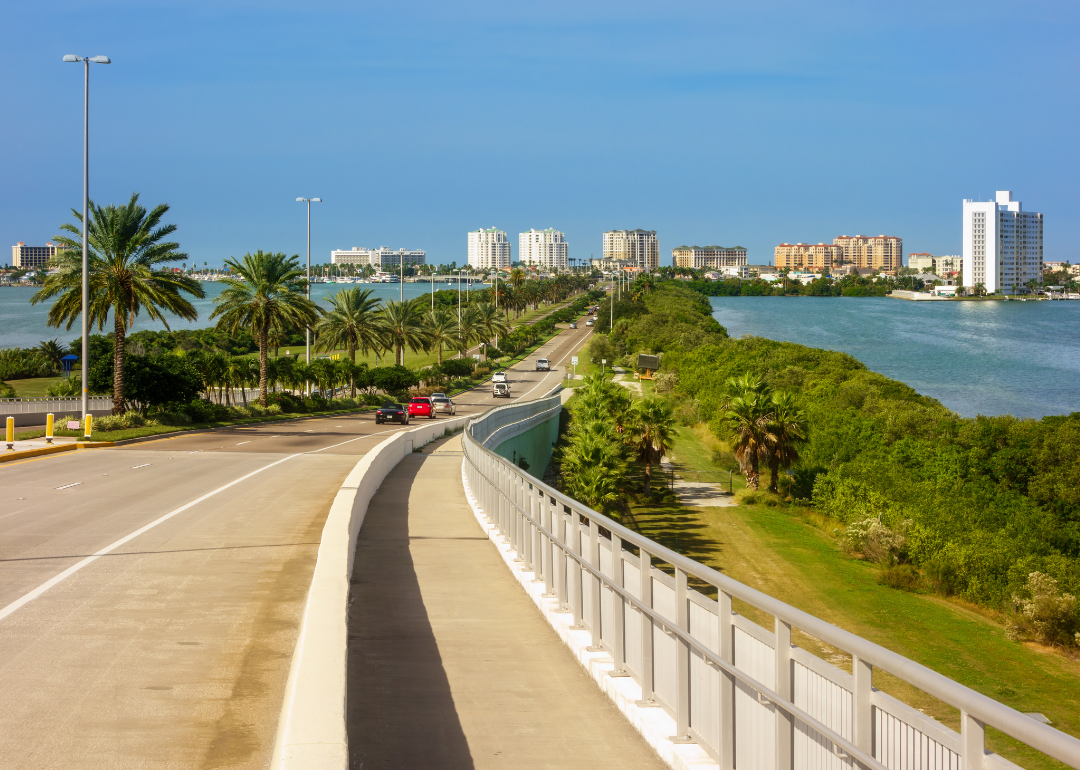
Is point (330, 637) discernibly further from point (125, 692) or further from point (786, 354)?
point (786, 354)

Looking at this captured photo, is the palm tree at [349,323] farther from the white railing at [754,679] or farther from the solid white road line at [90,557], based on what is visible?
the white railing at [754,679]

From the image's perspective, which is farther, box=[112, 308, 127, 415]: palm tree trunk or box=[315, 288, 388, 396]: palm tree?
box=[315, 288, 388, 396]: palm tree

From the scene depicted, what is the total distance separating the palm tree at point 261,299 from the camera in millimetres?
55344

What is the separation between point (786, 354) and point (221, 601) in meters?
90.0

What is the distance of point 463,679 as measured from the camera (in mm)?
7555

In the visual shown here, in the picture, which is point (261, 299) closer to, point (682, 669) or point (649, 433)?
point (649, 433)

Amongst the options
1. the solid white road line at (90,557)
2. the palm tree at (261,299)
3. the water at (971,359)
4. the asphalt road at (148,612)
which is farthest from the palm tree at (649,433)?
the water at (971,359)

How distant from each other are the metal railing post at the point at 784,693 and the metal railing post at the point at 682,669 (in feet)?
4.03

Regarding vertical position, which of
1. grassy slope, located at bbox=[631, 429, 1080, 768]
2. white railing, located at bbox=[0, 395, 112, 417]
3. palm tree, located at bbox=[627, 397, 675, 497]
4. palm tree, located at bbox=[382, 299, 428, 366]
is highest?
palm tree, located at bbox=[382, 299, 428, 366]

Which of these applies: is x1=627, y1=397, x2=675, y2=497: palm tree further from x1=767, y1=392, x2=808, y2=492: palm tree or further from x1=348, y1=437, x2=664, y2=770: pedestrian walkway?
x1=348, y1=437, x2=664, y2=770: pedestrian walkway

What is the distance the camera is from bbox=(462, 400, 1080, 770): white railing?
128 inches

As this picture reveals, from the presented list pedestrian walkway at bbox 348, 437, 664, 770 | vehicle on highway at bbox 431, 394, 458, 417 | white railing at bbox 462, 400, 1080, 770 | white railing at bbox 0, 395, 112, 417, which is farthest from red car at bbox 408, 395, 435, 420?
white railing at bbox 462, 400, 1080, 770

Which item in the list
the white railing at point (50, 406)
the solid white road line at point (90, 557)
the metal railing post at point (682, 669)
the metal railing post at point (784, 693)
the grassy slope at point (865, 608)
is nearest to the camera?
the metal railing post at point (784, 693)

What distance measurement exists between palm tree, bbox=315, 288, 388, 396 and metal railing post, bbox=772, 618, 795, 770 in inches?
2775
